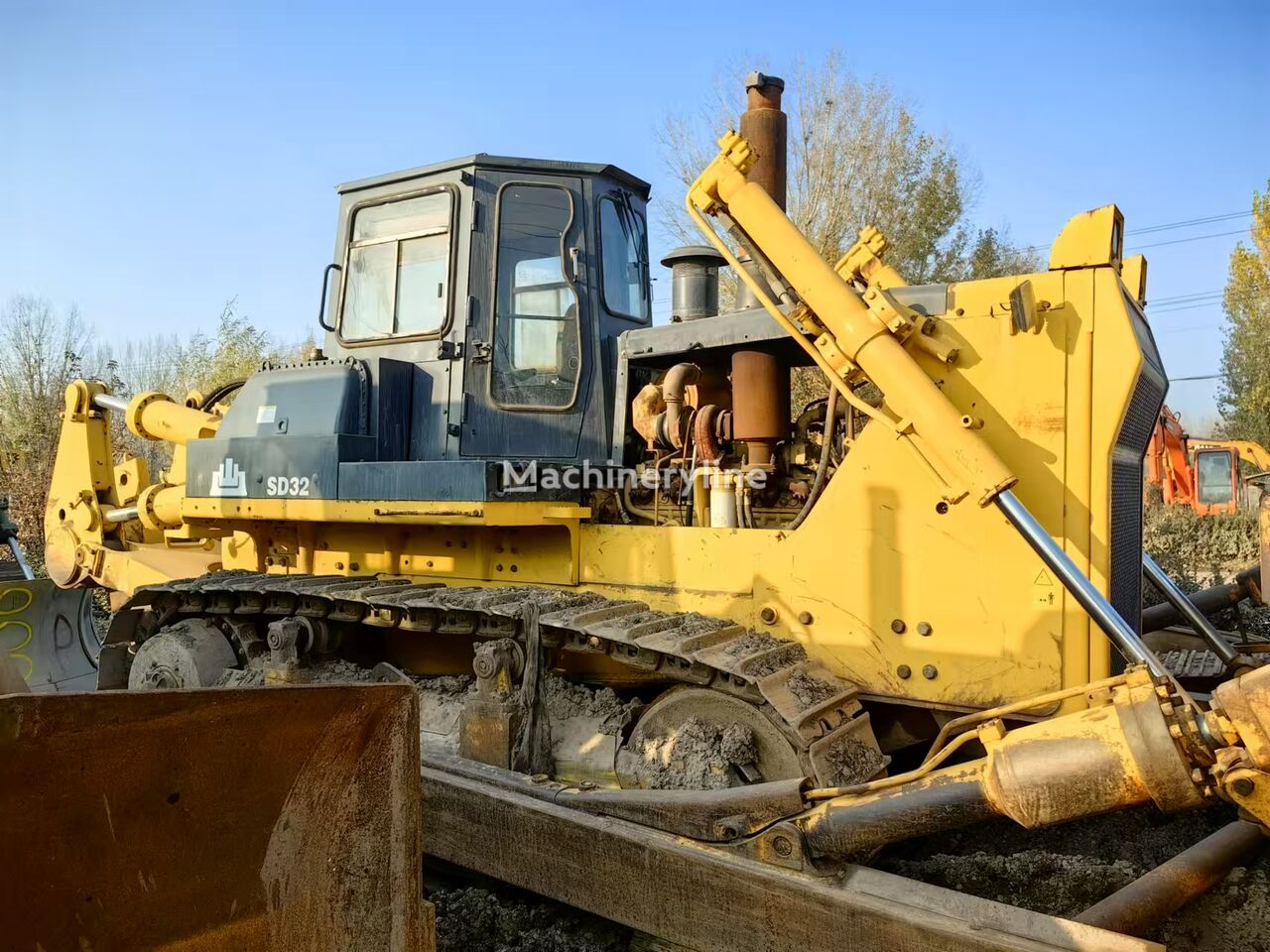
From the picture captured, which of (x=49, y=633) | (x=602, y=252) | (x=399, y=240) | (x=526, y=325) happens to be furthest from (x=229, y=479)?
(x=49, y=633)

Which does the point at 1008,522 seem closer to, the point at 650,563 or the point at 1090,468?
the point at 1090,468

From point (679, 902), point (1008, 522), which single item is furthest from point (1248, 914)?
point (679, 902)

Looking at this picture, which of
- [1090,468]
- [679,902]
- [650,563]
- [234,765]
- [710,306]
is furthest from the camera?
[710,306]

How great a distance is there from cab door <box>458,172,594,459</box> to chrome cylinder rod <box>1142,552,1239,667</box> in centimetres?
281

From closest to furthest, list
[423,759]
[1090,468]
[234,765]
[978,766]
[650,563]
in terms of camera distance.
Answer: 1. [234,765]
2. [978,766]
3. [1090,468]
4. [423,759]
5. [650,563]

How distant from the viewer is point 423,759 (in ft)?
13.3

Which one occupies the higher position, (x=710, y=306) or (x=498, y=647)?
(x=710, y=306)

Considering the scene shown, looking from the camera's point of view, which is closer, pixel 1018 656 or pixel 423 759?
pixel 1018 656

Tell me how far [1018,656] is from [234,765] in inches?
102

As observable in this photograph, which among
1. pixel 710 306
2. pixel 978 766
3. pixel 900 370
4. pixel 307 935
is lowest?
pixel 307 935

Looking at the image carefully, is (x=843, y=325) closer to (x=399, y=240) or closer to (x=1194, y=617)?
(x=1194, y=617)

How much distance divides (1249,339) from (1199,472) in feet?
44.7

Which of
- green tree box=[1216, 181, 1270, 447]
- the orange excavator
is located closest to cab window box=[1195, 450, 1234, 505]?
the orange excavator

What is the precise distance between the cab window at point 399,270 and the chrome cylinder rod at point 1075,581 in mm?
2952
